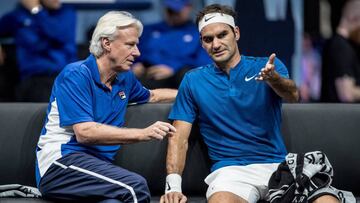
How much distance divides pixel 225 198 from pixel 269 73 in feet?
1.95

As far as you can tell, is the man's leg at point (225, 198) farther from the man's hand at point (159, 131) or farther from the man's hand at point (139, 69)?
the man's hand at point (139, 69)

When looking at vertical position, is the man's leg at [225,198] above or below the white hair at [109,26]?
below

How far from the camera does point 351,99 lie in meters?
6.45

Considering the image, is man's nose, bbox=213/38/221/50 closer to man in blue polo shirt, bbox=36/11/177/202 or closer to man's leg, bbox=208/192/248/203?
man in blue polo shirt, bbox=36/11/177/202

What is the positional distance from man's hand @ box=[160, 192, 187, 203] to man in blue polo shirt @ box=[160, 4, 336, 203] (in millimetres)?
100

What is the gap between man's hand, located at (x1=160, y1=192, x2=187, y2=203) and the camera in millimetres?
4340

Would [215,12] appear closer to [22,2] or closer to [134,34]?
[134,34]

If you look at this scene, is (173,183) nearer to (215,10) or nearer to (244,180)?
(244,180)

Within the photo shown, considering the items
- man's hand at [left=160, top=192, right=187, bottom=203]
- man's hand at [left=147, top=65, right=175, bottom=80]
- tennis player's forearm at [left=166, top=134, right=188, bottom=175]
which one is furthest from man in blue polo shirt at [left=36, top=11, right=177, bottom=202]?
man's hand at [left=147, top=65, right=175, bottom=80]

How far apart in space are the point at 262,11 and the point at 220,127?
2780 mm

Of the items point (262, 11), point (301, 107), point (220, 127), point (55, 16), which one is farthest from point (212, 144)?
point (262, 11)

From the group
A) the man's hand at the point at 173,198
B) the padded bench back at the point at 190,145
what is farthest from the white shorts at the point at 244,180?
the padded bench back at the point at 190,145

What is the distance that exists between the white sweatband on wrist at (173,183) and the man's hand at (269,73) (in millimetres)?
600

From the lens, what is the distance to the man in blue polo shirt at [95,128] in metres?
4.23
